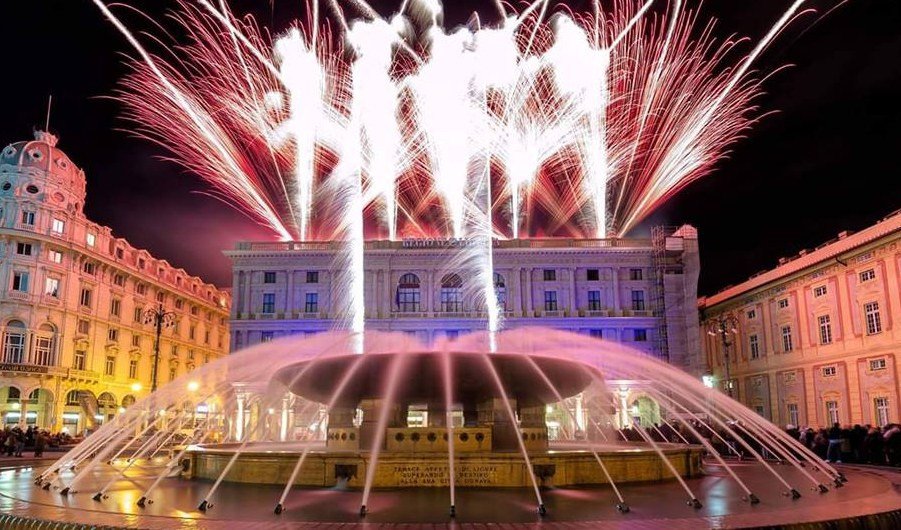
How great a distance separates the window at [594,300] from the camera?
48750mm

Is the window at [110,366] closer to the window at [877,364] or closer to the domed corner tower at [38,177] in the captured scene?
the domed corner tower at [38,177]

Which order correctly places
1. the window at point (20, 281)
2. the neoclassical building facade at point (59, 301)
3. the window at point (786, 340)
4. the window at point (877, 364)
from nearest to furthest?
the window at point (877, 364)
the window at point (786, 340)
the neoclassical building facade at point (59, 301)
the window at point (20, 281)

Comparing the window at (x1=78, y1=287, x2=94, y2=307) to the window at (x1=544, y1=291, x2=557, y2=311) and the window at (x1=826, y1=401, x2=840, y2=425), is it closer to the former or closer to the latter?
the window at (x1=544, y1=291, x2=557, y2=311)

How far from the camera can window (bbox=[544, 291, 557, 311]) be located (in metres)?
48.7

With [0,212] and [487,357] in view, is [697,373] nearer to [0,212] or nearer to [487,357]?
[487,357]

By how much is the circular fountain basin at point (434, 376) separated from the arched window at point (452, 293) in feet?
124

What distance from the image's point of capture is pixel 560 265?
49031mm

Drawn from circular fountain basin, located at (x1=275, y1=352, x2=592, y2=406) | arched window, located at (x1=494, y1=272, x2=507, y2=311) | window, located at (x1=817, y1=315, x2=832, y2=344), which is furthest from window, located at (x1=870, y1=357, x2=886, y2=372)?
circular fountain basin, located at (x1=275, y1=352, x2=592, y2=406)

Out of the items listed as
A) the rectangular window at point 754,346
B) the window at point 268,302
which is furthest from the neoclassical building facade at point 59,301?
the rectangular window at point 754,346

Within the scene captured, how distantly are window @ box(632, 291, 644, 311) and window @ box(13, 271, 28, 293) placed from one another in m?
38.1

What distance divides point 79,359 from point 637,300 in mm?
36820

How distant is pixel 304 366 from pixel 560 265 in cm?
4069

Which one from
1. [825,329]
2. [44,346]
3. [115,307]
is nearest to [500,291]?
[825,329]

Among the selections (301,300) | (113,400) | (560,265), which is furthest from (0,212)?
(560,265)
